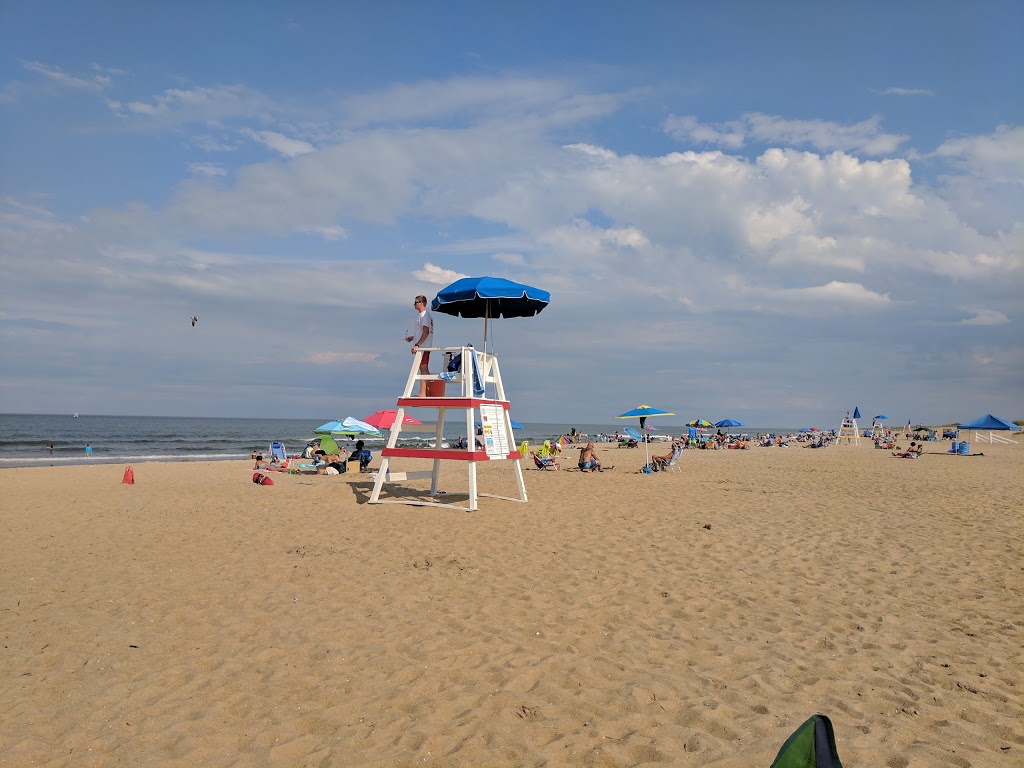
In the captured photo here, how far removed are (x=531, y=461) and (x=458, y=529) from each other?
17106mm

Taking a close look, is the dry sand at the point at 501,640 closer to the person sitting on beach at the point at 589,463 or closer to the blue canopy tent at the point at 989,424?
the person sitting on beach at the point at 589,463

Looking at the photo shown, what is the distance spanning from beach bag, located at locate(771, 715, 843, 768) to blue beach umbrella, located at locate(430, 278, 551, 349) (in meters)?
9.34

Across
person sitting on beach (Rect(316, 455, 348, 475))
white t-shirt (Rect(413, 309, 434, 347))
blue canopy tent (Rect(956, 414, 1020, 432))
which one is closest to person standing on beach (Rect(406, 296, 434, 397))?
white t-shirt (Rect(413, 309, 434, 347))

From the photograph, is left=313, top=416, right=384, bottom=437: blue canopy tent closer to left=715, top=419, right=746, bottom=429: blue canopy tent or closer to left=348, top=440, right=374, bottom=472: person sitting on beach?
left=348, top=440, right=374, bottom=472: person sitting on beach

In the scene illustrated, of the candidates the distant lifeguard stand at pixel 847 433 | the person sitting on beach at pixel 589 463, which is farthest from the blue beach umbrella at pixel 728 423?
the person sitting on beach at pixel 589 463

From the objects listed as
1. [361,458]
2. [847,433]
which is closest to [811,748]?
[361,458]

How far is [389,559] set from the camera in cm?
773

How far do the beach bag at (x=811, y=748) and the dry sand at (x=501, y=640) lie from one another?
1928mm

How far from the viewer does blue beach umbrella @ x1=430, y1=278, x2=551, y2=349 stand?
10.7 metres

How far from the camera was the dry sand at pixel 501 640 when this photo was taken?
11.7 ft

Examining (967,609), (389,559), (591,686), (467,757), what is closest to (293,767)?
(467,757)

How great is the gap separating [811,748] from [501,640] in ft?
12.2

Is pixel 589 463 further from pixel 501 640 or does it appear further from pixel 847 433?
pixel 847 433

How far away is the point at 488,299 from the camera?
36.0 feet
